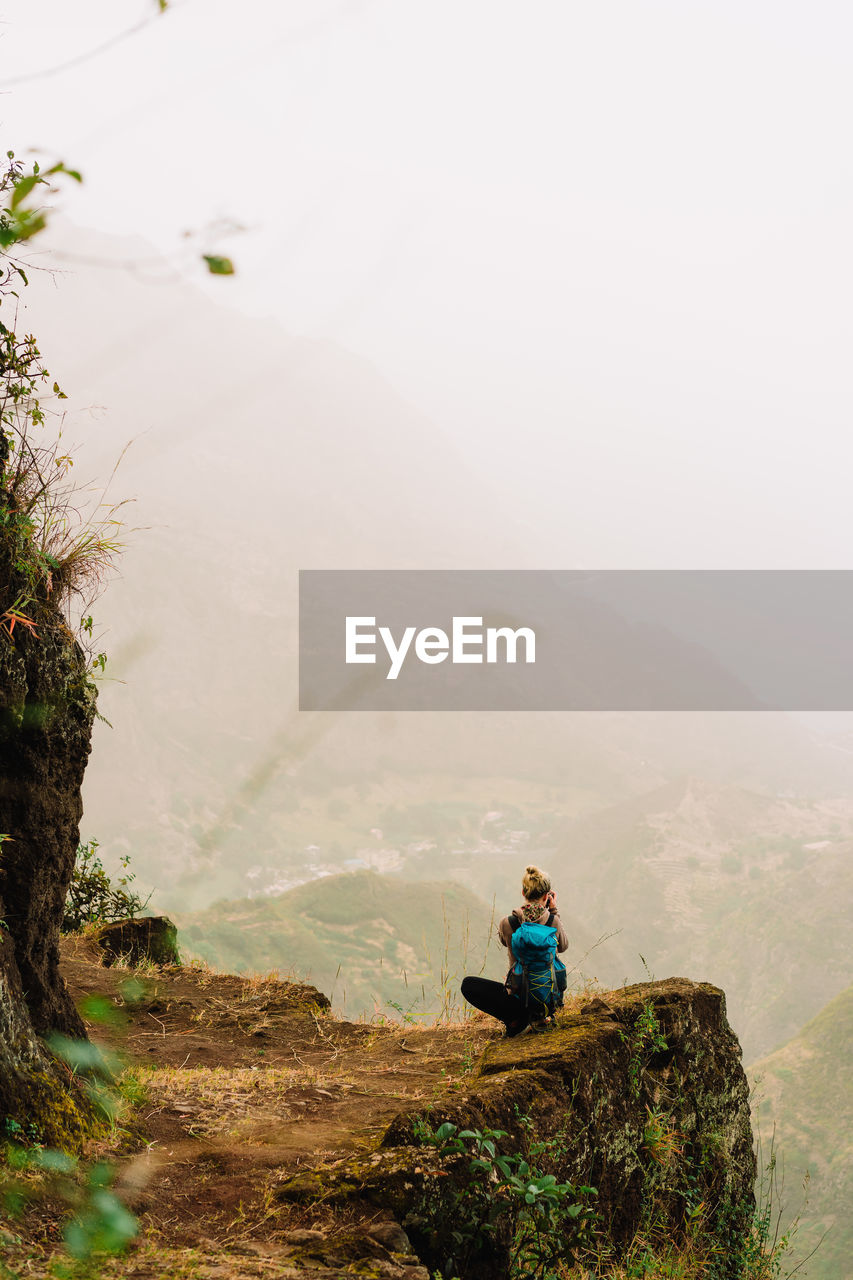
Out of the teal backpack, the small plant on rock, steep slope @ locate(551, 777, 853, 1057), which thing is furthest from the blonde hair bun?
steep slope @ locate(551, 777, 853, 1057)

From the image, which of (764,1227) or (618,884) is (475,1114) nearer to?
(764,1227)

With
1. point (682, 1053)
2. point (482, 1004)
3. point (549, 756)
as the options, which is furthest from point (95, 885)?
point (549, 756)

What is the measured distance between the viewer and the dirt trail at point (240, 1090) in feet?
11.2

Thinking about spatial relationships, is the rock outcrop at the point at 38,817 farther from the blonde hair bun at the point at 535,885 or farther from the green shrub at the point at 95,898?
the green shrub at the point at 95,898

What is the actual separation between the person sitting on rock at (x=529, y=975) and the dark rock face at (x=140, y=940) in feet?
14.0

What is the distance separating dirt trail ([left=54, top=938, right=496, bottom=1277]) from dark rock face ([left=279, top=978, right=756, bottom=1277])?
26 centimetres

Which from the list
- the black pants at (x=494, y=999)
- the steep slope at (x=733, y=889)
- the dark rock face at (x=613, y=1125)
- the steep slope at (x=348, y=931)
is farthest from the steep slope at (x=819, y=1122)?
the steep slope at (x=733, y=889)

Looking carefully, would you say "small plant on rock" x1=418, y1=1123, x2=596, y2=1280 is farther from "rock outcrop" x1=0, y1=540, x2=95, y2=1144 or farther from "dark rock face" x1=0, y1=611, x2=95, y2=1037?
"dark rock face" x1=0, y1=611, x2=95, y2=1037

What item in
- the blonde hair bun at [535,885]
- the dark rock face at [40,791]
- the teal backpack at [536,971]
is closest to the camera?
the dark rock face at [40,791]

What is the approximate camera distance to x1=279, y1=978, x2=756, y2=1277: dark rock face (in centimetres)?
359

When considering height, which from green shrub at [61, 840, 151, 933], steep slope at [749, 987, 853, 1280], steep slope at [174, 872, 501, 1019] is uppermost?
green shrub at [61, 840, 151, 933]

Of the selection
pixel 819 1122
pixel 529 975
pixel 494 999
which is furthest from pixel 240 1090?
pixel 819 1122

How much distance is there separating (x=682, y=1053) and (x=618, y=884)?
107m

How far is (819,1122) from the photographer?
34.0 m
